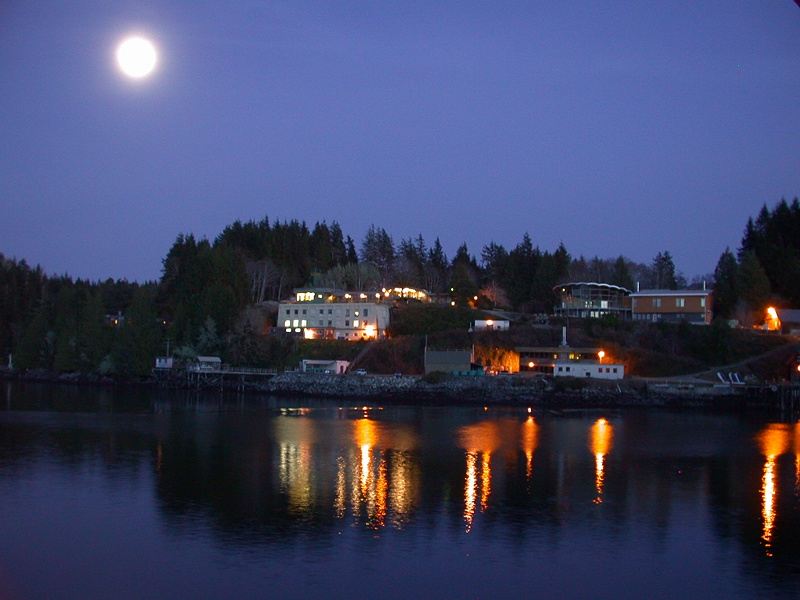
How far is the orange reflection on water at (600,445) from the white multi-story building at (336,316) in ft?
65.7

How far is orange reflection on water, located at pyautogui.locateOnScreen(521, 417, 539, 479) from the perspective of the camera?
66.5ft

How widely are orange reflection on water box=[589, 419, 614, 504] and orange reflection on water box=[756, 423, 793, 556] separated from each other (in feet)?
11.5

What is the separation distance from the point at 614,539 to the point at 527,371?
2613 cm

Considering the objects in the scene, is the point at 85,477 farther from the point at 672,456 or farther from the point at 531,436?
the point at 672,456

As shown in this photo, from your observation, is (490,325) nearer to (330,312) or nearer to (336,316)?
(336,316)

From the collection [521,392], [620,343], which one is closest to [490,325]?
[620,343]

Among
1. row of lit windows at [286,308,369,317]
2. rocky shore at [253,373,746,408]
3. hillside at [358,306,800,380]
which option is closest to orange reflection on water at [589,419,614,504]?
rocky shore at [253,373,746,408]

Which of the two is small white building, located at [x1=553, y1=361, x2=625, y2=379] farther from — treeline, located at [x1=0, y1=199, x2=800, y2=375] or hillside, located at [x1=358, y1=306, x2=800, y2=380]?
treeline, located at [x1=0, y1=199, x2=800, y2=375]

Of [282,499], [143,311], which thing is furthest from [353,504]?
[143,311]

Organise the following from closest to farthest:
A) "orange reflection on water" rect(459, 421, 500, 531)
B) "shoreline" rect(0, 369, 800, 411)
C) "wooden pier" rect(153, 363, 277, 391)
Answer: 1. "orange reflection on water" rect(459, 421, 500, 531)
2. "shoreline" rect(0, 369, 800, 411)
3. "wooden pier" rect(153, 363, 277, 391)

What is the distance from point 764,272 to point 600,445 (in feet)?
86.4

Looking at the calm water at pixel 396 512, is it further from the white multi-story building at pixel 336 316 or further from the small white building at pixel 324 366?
the white multi-story building at pixel 336 316

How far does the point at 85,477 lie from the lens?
730 inches

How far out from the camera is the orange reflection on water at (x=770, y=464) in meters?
14.8
